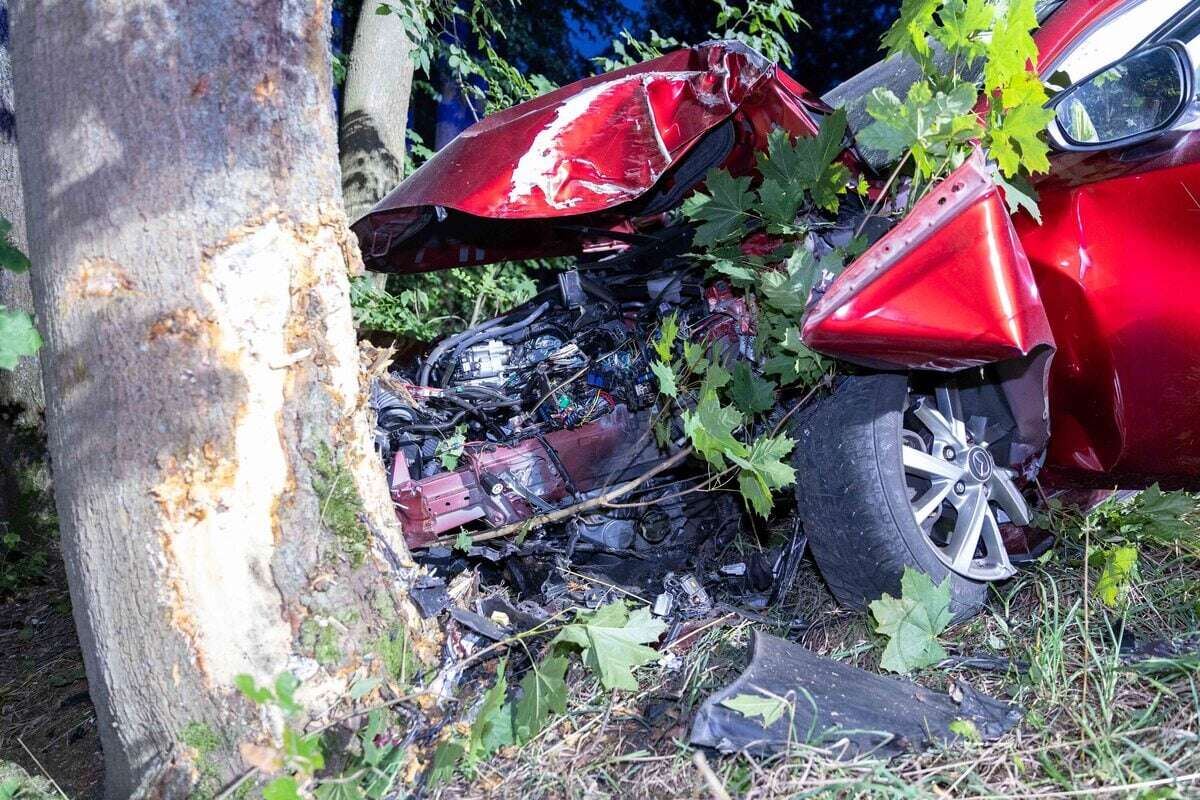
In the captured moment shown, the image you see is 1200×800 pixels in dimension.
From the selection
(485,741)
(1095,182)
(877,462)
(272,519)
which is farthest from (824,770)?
(1095,182)

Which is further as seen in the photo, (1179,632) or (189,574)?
(1179,632)

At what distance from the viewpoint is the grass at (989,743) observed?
5.22 ft

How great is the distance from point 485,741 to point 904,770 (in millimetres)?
882

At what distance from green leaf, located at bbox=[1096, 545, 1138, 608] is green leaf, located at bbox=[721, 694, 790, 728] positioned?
1.05 metres

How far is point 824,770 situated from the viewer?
162 centimetres

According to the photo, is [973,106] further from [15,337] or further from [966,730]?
[15,337]

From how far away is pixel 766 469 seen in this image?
2234 mm

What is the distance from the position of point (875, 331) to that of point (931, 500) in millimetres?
683

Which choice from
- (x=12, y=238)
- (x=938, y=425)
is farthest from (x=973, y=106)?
(x=12, y=238)

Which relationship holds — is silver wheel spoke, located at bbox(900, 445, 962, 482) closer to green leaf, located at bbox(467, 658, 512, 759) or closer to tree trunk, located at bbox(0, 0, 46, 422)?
green leaf, located at bbox(467, 658, 512, 759)

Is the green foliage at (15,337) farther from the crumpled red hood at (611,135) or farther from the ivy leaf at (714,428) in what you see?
the ivy leaf at (714,428)

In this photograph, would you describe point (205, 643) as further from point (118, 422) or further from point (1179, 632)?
point (1179, 632)

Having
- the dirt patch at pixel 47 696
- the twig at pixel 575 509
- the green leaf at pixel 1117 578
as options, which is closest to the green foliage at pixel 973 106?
the green leaf at pixel 1117 578

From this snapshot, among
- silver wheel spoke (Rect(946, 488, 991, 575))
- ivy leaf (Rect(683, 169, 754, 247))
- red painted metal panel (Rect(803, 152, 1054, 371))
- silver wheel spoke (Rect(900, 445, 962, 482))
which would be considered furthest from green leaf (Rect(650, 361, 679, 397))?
silver wheel spoke (Rect(946, 488, 991, 575))
